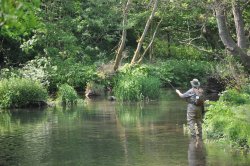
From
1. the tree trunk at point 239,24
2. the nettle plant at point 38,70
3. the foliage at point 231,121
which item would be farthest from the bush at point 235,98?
the nettle plant at point 38,70

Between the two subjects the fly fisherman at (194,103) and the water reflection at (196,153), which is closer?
the water reflection at (196,153)

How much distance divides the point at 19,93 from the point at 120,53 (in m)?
→ 11.4

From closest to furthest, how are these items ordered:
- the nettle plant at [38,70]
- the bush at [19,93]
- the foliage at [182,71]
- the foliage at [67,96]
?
1. the bush at [19,93]
2. the foliage at [67,96]
3. the nettle plant at [38,70]
4. the foliage at [182,71]

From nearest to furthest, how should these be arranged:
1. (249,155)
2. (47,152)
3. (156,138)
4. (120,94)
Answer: (249,155)
(47,152)
(156,138)
(120,94)

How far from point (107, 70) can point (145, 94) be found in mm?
6322

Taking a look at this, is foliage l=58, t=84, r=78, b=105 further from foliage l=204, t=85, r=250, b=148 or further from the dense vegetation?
foliage l=204, t=85, r=250, b=148

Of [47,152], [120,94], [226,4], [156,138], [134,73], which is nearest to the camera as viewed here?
[47,152]

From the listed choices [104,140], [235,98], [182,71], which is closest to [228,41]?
[235,98]

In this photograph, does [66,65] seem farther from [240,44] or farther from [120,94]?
[240,44]

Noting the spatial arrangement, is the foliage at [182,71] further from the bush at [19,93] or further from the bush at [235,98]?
the bush at [235,98]

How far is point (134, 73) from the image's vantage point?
104ft

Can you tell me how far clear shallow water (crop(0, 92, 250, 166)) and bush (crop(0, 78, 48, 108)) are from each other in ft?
4.31

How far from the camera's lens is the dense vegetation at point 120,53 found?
60.2 ft

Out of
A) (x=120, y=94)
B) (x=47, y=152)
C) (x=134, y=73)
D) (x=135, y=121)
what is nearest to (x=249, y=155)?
(x=47, y=152)
